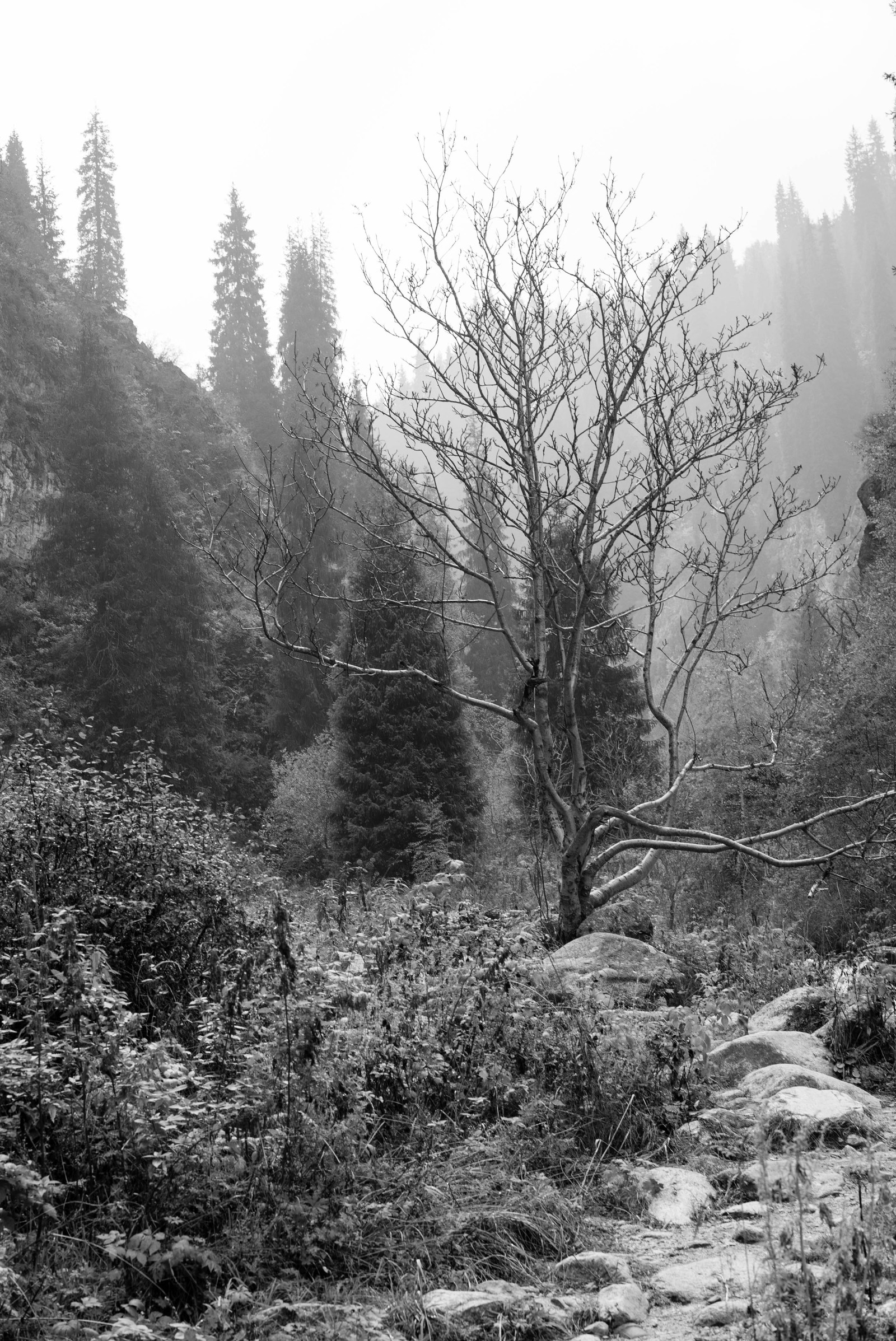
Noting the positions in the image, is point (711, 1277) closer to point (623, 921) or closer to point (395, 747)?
point (623, 921)

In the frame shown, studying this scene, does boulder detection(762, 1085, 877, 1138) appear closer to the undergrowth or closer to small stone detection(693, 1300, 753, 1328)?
the undergrowth

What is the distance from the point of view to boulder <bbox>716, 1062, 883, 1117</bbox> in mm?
4359

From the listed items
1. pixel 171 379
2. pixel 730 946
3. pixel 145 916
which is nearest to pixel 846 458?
pixel 171 379

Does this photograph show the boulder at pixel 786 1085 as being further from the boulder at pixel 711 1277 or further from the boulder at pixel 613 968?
the boulder at pixel 711 1277

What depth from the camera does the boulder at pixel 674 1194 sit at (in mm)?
3334

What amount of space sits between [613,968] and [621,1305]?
3.72m

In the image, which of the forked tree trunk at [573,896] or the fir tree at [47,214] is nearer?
the forked tree trunk at [573,896]

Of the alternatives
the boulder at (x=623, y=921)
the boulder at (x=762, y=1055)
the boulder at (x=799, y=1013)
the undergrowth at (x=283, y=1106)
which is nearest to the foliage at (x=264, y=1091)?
the undergrowth at (x=283, y=1106)

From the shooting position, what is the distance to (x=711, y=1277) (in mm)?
2783

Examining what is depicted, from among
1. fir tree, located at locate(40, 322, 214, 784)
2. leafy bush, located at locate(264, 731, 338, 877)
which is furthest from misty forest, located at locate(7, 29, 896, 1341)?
fir tree, located at locate(40, 322, 214, 784)

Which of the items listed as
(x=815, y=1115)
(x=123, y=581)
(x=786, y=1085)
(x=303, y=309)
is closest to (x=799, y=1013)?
(x=786, y=1085)

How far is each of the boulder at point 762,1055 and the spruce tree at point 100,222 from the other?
47.4 metres

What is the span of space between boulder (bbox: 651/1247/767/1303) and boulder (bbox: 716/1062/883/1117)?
1434 mm

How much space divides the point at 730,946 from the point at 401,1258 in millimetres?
6499
